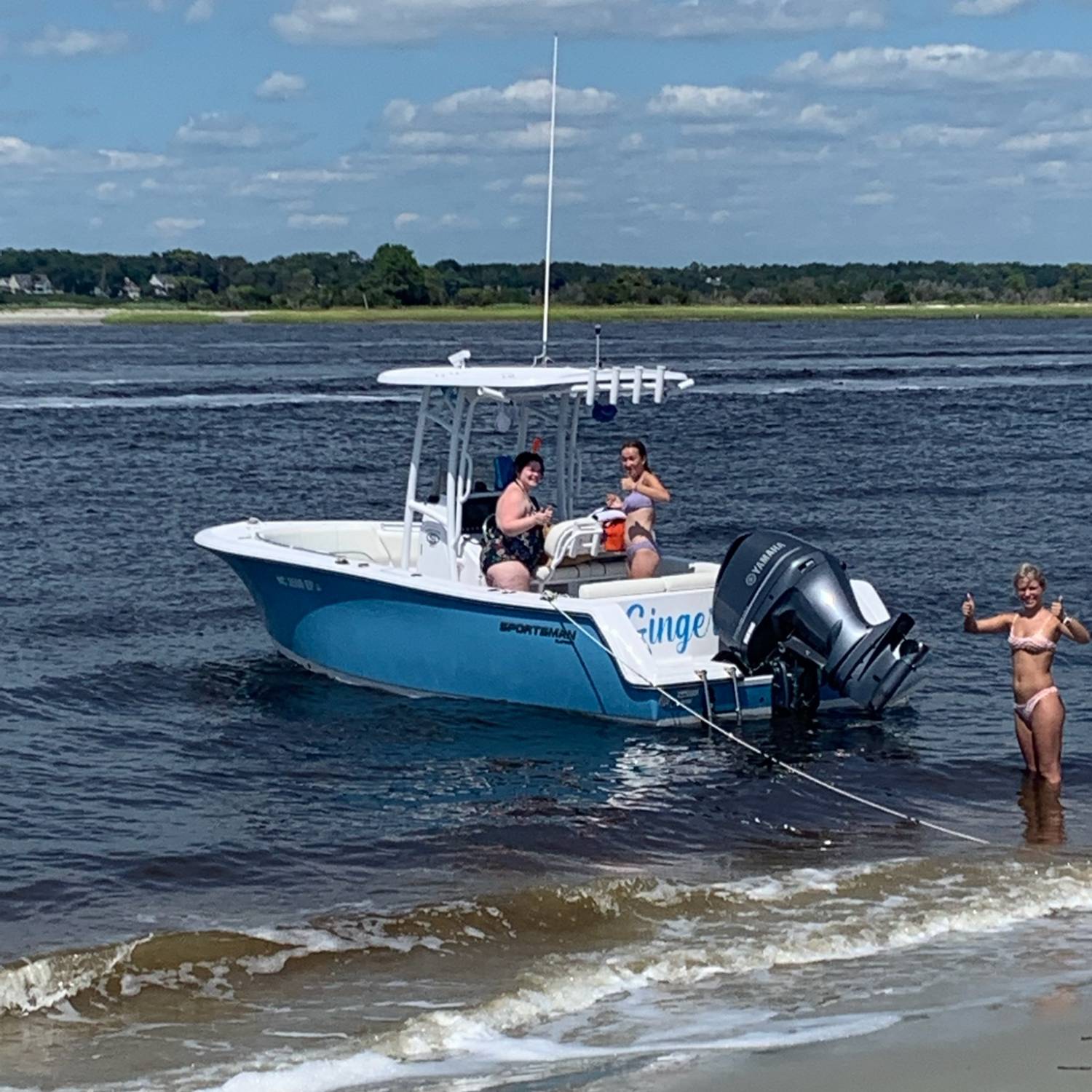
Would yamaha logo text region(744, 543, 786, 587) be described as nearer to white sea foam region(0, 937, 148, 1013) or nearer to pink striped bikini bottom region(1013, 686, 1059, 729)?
pink striped bikini bottom region(1013, 686, 1059, 729)

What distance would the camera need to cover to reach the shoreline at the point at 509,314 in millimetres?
133875

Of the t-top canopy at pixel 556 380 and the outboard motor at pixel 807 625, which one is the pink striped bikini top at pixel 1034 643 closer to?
the outboard motor at pixel 807 625

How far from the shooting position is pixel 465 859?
34.1 feet

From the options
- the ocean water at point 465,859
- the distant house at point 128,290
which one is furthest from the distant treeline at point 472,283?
the ocean water at point 465,859

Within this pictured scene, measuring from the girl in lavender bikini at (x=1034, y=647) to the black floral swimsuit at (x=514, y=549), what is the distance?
127 inches

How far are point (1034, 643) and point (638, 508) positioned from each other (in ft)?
11.0

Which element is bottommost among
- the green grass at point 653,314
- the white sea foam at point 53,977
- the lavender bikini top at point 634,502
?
the white sea foam at point 53,977

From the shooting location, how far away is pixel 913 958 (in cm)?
844

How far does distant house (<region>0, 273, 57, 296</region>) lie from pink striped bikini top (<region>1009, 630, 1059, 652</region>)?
17483 cm

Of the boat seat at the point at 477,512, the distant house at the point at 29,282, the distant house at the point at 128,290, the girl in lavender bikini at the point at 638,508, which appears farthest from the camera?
the distant house at the point at 29,282

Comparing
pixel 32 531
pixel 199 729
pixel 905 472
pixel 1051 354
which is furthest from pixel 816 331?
pixel 199 729

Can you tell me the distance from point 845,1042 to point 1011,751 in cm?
577

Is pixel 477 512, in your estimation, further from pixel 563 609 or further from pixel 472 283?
pixel 472 283

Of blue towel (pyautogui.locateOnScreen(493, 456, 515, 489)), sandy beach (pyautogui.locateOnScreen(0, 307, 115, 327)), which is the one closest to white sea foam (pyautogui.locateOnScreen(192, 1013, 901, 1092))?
blue towel (pyautogui.locateOnScreen(493, 456, 515, 489))
